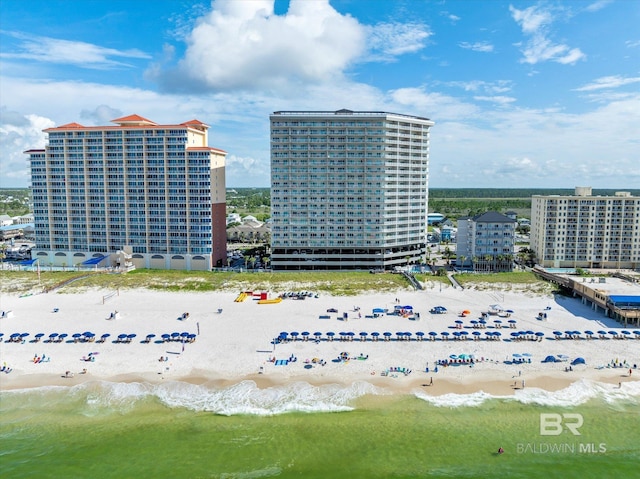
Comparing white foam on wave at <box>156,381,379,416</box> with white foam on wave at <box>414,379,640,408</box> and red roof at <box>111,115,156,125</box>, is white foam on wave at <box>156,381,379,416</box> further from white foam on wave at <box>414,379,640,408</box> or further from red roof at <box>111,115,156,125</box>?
red roof at <box>111,115,156,125</box>

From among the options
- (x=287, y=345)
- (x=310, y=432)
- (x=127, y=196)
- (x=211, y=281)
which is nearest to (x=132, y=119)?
(x=127, y=196)

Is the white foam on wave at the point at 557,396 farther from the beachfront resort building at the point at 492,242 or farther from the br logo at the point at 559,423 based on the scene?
the beachfront resort building at the point at 492,242

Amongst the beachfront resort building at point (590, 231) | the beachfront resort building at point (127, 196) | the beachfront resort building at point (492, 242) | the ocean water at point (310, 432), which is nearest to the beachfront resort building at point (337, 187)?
the beachfront resort building at point (127, 196)

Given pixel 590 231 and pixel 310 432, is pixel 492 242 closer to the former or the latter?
pixel 590 231

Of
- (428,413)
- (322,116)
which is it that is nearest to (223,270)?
(322,116)

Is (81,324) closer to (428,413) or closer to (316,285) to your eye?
(316,285)
